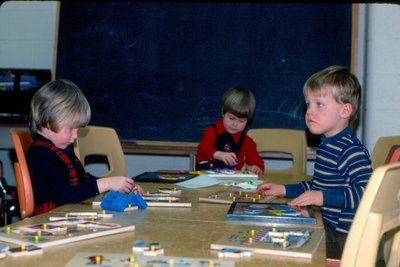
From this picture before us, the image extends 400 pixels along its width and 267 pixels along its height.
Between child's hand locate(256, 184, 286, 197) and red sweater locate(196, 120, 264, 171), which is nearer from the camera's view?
child's hand locate(256, 184, 286, 197)

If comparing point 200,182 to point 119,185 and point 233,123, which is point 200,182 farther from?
point 233,123

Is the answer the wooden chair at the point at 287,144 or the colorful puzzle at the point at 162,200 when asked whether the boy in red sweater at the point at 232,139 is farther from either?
the colorful puzzle at the point at 162,200

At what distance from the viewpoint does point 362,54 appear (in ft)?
15.8

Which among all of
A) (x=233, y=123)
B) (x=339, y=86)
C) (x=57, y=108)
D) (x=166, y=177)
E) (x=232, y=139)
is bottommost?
(x=166, y=177)

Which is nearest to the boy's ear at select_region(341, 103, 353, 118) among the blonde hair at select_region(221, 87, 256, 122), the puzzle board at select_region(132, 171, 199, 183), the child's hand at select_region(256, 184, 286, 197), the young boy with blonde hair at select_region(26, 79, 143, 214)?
the child's hand at select_region(256, 184, 286, 197)

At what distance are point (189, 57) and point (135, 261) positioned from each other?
365 centimetres

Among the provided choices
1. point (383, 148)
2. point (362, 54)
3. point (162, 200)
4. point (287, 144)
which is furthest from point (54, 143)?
point (362, 54)

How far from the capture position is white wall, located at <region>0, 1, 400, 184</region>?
4613 mm

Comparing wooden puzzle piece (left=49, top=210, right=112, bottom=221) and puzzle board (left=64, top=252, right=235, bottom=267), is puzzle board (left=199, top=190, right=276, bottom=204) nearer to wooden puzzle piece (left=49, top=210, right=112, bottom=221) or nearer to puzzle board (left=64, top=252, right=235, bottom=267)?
wooden puzzle piece (left=49, top=210, right=112, bottom=221)

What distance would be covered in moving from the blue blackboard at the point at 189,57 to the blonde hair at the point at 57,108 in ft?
7.36

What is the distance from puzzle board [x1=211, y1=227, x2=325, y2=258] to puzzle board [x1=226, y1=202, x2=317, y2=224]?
0.12m

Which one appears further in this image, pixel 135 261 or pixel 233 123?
pixel 233 123

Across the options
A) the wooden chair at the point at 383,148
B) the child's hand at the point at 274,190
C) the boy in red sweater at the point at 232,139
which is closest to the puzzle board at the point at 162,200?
the child's hand at the point at 274,190

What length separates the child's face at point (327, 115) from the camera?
263 cm
